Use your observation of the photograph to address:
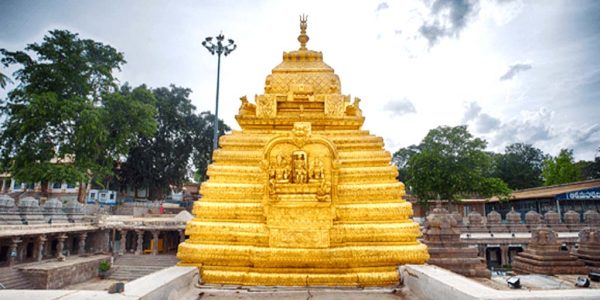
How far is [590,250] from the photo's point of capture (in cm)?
1792

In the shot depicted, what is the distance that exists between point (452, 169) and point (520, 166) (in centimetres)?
3585

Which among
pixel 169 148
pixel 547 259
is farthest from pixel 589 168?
pixel 169 148

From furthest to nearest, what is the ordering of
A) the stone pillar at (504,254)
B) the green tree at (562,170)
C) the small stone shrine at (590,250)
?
the green tree at (562,170)
the stone pillar at (504,254)
the small stone shrine at (590,250)

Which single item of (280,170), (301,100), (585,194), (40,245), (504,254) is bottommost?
(504,254)

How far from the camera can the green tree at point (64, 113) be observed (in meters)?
29.8

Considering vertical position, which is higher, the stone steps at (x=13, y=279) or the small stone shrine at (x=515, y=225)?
the small stone shrine at (x=515, y=225)

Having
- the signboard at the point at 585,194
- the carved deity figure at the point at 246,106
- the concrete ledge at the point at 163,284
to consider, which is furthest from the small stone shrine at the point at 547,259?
the signboard at the point at 585,194

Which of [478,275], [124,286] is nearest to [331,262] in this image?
[124,286]

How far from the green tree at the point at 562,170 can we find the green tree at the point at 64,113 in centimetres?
5699

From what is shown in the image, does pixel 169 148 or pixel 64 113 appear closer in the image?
pixel 64 113

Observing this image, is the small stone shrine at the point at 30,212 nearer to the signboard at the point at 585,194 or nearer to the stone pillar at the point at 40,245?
the stone pillar at the point at 40,245

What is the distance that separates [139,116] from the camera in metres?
36.8

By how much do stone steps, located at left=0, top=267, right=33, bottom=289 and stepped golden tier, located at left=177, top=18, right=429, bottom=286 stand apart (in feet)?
68.4

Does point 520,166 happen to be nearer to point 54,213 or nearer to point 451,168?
point 451,168
